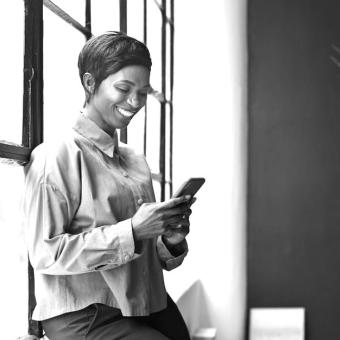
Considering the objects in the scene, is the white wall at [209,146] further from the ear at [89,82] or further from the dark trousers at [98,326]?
the dark trousers at [98,326]

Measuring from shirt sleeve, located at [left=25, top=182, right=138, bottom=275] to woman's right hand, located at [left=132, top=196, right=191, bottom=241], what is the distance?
0.08 feet

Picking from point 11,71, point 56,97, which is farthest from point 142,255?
point 56,97

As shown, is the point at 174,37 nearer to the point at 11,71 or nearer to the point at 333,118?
the point at 333,118

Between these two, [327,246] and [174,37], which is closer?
[174,37]

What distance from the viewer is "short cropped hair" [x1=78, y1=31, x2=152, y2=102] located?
1.91 meters

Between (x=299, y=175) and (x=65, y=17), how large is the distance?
3.55 meters

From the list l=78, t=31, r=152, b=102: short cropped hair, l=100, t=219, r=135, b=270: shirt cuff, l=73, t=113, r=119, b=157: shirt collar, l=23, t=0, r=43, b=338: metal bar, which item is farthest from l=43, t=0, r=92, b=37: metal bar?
l=100, t=219, r=135, b=270: shirt cuff

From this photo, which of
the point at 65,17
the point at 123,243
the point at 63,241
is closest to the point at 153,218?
the point at 123,243

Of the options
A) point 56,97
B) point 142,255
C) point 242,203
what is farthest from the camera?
point 242,203

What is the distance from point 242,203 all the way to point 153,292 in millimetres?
3763

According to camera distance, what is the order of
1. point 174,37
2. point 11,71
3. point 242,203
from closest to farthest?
point 11,71, point 174,37, point 242,203

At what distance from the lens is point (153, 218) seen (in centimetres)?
173

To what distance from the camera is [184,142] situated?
16.6ft

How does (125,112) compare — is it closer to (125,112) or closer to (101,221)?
(125,112)
